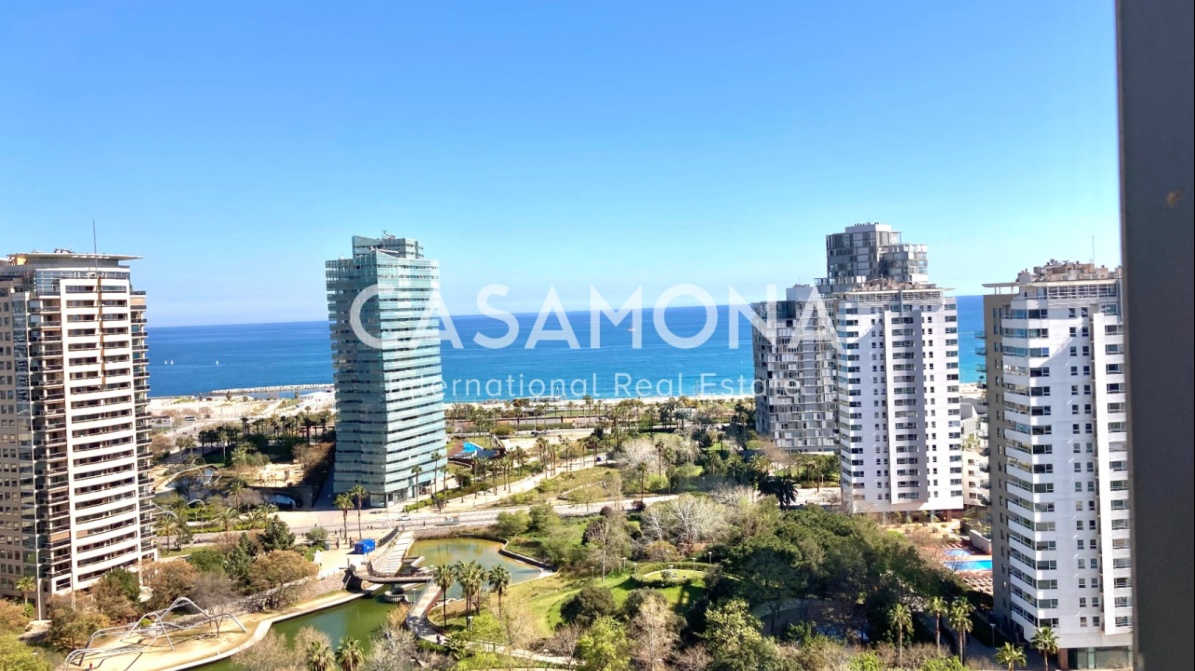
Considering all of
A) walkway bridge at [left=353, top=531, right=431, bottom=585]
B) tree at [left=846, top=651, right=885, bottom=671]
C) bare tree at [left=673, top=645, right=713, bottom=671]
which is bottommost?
walkway bridge at [left=353, top=531, right=431, bottom=585]

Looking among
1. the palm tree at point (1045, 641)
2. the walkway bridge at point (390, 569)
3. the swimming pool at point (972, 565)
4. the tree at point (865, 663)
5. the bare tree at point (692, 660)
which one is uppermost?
the tree at point (865, 663)

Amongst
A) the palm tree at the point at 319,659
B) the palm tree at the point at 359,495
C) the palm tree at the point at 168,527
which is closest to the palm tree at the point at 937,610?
the palm tree at the point at 319,659

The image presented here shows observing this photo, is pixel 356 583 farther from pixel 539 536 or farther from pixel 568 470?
pixel 568 470

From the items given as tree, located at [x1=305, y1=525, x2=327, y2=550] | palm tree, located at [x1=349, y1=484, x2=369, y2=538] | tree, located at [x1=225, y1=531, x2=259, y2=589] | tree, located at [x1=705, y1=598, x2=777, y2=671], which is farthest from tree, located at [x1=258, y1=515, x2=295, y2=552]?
tree, located at [x1=705, y1=598, x2=777, y2=671]

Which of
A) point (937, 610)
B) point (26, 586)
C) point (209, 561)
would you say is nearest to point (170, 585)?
point (209, 561)

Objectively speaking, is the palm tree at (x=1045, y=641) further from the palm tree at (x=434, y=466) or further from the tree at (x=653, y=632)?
the palm tree at (x=434, y=466)

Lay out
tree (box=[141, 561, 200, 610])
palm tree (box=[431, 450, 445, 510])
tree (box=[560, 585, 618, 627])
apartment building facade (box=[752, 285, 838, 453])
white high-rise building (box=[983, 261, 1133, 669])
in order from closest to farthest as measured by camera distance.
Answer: white high-rise building (box=[983, 261, 1133, 669]) < tree (box=[560, 585, 618, 627]) < tree (box=[141, 561, 200, 610]) < palm tree (box=[431, 450, 445, 510]) < apartment building facade (box=[752, 285, 838, 453])

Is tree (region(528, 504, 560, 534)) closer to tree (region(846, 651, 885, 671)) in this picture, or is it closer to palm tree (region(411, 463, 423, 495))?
palm tree (region(411, 463, 423, 495))

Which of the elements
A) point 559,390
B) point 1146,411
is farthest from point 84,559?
point 559,390
